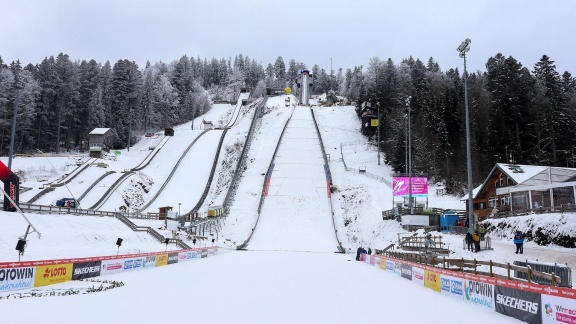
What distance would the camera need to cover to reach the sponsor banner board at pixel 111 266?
62.5 ft

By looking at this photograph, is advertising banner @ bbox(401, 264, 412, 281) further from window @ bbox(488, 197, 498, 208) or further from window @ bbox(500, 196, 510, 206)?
window @ bbox(488, 197, 498, 208)

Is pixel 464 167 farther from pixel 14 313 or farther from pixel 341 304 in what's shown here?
pixel 14 313

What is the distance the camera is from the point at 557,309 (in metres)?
8.05

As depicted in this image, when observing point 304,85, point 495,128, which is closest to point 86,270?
point 495,128

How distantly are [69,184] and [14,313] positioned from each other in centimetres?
4634

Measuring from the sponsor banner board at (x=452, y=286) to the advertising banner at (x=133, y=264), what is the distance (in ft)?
49.6

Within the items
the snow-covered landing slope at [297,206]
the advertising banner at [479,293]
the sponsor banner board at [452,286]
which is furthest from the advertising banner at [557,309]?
the snow-covered landing slope at [297,206]

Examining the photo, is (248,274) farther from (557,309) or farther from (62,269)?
(557,309)

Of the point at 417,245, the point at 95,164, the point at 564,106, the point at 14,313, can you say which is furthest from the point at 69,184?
the point at 564,106

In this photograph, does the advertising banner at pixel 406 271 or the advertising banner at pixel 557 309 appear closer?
the advertising banner at pixel 557 309

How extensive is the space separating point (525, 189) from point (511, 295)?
23969 millimetres

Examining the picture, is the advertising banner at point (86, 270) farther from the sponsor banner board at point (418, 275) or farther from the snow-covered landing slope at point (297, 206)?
the snow-covered landing slope at point (297, 206)

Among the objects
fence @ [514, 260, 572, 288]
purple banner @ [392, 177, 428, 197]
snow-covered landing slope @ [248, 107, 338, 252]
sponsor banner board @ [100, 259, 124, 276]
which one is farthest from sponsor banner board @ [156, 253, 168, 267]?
purple banner @ [392, 177, 428, 197]

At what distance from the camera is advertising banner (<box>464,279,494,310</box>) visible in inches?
452
